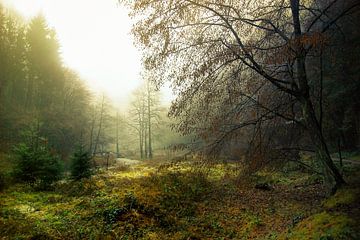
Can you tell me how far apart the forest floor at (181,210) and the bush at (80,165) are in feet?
4.74

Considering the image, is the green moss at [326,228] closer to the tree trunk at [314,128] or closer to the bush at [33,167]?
the tree trunk at [314,128]

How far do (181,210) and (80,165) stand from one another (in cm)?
761

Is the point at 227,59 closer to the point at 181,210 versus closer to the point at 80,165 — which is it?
the point at 181,210

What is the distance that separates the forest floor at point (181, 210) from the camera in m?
6.30

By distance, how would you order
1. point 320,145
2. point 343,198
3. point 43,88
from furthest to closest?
point 43,88
point 320,145
point 343,198

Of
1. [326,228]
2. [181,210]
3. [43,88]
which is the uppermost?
[43,88]

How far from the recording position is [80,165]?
616 inches

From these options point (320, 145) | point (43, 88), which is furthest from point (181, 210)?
point (43, 88)

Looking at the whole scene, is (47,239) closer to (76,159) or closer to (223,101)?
(223,101)

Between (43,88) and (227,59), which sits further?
(43,88)

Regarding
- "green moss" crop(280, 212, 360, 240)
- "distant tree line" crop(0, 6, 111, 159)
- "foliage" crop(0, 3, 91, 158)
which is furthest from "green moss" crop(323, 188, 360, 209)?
"foliage" crop(0, 3, 91, 158)

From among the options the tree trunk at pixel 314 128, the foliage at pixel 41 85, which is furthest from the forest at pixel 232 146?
the foliage at pixel 41 85

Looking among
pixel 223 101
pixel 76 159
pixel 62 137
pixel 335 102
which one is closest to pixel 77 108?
pixel 62 137

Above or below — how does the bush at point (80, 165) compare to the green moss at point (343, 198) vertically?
above
